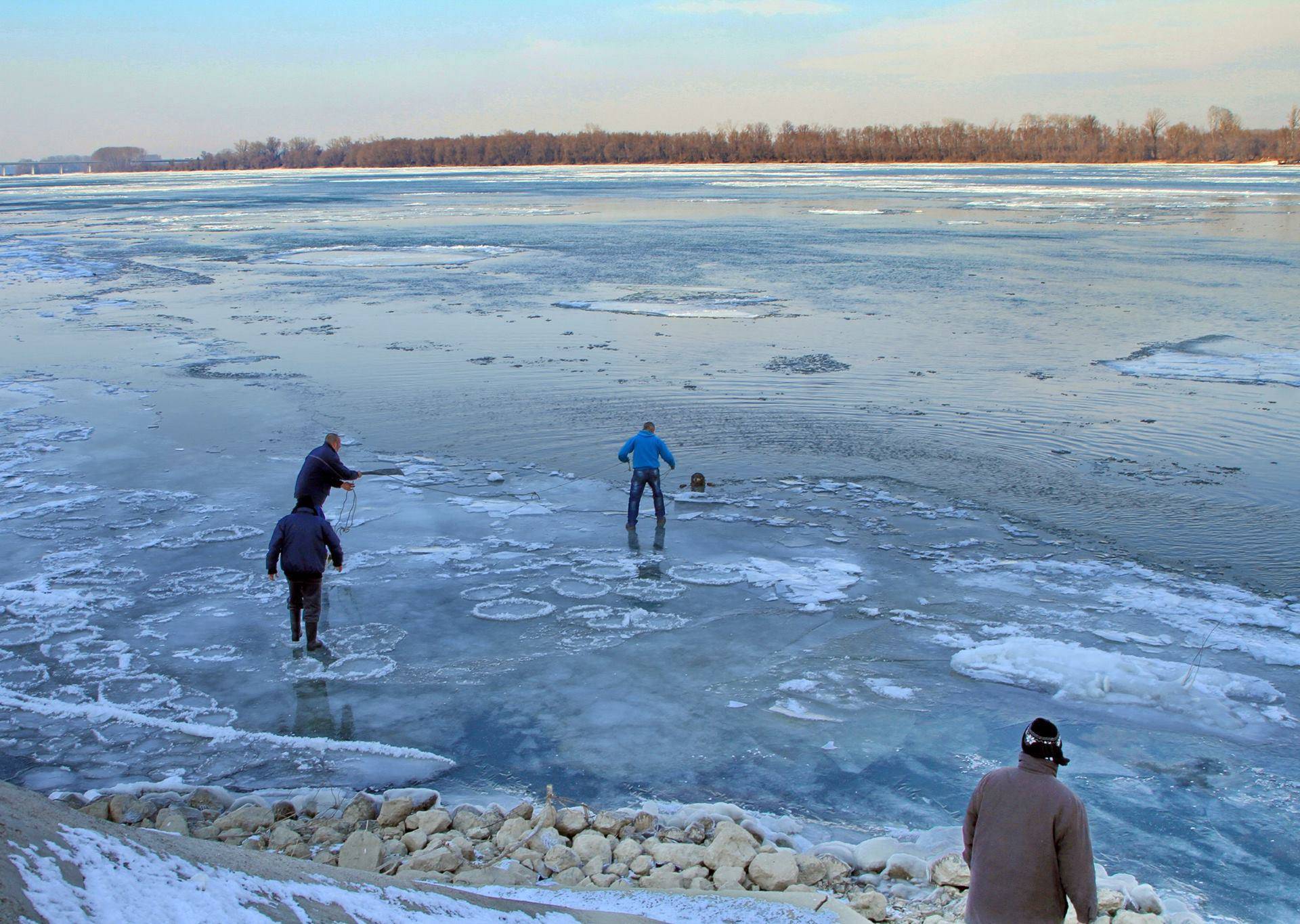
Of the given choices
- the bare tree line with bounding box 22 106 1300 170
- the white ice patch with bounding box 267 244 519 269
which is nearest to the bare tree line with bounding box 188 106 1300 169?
the bare tree line with bounding box 22 106 1300 170

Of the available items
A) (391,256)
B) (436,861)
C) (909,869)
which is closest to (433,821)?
(436,861)

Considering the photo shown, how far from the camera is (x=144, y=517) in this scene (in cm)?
1175

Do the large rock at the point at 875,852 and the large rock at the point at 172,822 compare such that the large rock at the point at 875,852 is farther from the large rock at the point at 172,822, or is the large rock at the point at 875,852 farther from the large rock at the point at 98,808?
the large rock at the point at 98,808

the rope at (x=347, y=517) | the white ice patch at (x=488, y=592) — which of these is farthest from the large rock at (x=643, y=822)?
the rope at (x=347, y=517)

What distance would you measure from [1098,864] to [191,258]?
132ft

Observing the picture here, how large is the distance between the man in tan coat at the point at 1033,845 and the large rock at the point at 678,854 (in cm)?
184

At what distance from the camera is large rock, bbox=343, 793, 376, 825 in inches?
244

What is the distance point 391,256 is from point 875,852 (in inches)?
1425

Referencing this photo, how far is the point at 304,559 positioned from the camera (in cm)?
834

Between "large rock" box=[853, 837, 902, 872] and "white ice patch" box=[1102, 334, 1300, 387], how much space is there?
14784 millimetres

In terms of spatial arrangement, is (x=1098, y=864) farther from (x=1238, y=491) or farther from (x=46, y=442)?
(x=46, y=442)

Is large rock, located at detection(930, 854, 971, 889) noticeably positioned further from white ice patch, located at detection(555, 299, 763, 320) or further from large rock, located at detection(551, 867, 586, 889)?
white ice patch, located at detection(555, 299, 763, 320)

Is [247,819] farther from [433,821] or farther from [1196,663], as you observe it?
[1196,663]

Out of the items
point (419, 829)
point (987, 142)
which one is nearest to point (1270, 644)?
point (419, 829)
